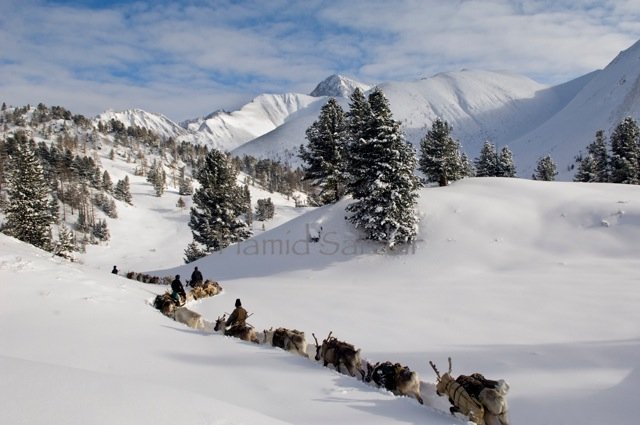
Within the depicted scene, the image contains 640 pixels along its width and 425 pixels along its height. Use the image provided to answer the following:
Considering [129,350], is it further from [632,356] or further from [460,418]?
[632,356]

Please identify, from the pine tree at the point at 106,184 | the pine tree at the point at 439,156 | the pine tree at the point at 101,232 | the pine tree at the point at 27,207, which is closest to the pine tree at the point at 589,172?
the pine tree at the point at 439,156

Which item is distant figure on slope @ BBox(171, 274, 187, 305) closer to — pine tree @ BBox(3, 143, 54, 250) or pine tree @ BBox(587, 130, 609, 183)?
pine tree @ BBox(3, 143, 54, 250)

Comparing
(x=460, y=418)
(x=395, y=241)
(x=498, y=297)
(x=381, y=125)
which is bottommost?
(x=460, y=418)

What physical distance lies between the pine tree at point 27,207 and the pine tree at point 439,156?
3920 centimetres

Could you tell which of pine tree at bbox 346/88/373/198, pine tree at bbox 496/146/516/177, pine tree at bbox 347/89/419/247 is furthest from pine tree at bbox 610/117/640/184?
pine tree at bbox 346/88/373/198

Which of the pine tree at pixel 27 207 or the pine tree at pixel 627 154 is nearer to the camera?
the pine tree at pixel 27 207

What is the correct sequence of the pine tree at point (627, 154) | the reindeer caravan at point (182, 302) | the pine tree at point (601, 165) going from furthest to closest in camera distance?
the pine tree at point (601, 165) < the pine tree at point (627, 154) < the reindeer caravan at point (182, 302)

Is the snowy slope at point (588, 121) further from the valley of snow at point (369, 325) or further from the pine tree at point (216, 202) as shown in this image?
the pine tree at point (216, 202)

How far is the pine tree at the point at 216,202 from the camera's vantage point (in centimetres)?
3931

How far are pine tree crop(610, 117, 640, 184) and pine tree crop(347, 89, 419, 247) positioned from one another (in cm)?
3539

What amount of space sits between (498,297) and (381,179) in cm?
1288

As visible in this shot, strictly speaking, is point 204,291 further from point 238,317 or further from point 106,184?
point 106,184

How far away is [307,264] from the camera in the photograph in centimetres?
2719

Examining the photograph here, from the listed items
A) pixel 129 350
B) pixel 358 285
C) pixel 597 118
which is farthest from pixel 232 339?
pixel 597 118
